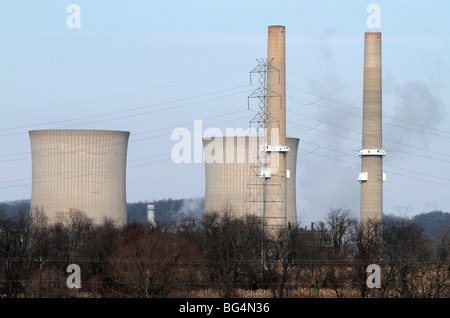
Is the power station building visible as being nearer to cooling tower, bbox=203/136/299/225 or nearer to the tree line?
cooling tower, bbox=203/136/299/225

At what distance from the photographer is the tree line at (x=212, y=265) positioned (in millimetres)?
26266

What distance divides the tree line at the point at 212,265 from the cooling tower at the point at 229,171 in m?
5.75

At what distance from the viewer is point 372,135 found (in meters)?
40.5

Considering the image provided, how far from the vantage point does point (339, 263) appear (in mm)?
31953

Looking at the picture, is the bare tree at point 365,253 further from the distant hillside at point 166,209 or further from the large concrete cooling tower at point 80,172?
the distant hillside at point 166,209

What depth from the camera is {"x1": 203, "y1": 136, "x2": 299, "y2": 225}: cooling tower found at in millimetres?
44844

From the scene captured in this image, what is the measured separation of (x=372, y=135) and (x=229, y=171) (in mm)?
8757

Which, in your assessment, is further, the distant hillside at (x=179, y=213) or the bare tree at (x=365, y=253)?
the distant hillside at (x=179, y=213)

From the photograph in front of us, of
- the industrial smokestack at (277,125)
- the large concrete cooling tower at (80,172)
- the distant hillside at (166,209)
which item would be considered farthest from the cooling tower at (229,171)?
the distant hillside at (166,209)

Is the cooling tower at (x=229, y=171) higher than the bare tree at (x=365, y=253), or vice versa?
the cooling tower at (x=229, y=171)

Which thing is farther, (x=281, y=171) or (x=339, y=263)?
(x=281, y=171)
